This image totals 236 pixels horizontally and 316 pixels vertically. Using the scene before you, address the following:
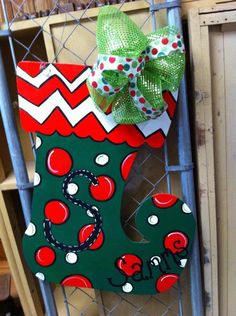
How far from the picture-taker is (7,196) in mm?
759

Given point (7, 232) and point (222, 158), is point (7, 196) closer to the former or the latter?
point (7, 232)

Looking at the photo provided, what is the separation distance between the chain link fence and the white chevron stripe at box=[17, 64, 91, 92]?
54 mm

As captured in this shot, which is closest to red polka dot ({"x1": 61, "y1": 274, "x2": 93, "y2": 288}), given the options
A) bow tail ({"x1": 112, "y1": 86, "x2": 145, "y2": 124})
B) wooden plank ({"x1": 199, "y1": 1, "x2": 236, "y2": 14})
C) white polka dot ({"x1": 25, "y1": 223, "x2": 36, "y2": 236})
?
white polka dot ({"x1": 25, "y1": 223, "x2": 36, "y2": 236})

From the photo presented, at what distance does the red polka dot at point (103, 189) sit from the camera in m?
0.60

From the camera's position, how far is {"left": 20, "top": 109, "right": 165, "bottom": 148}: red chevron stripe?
1.90 ft

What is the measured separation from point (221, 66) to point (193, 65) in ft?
0.18

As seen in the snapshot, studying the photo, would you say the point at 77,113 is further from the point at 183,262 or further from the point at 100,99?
the point at 183,262

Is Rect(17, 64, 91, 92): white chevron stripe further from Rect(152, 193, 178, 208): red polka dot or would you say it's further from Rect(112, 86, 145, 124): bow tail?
Rect(152, 193, 178, 208): red polka dot

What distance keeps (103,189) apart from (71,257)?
168mm

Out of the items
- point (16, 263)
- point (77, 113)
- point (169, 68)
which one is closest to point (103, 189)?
point (77, 113)

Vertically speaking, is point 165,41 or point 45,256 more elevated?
point 165,41

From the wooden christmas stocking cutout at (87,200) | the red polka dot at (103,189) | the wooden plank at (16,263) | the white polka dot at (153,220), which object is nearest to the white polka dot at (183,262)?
the wooden christmas stocking cutout at (87,200)

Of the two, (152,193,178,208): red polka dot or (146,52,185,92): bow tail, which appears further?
(152,193,178,208): red polka dot

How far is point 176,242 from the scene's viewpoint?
63 centimetres
